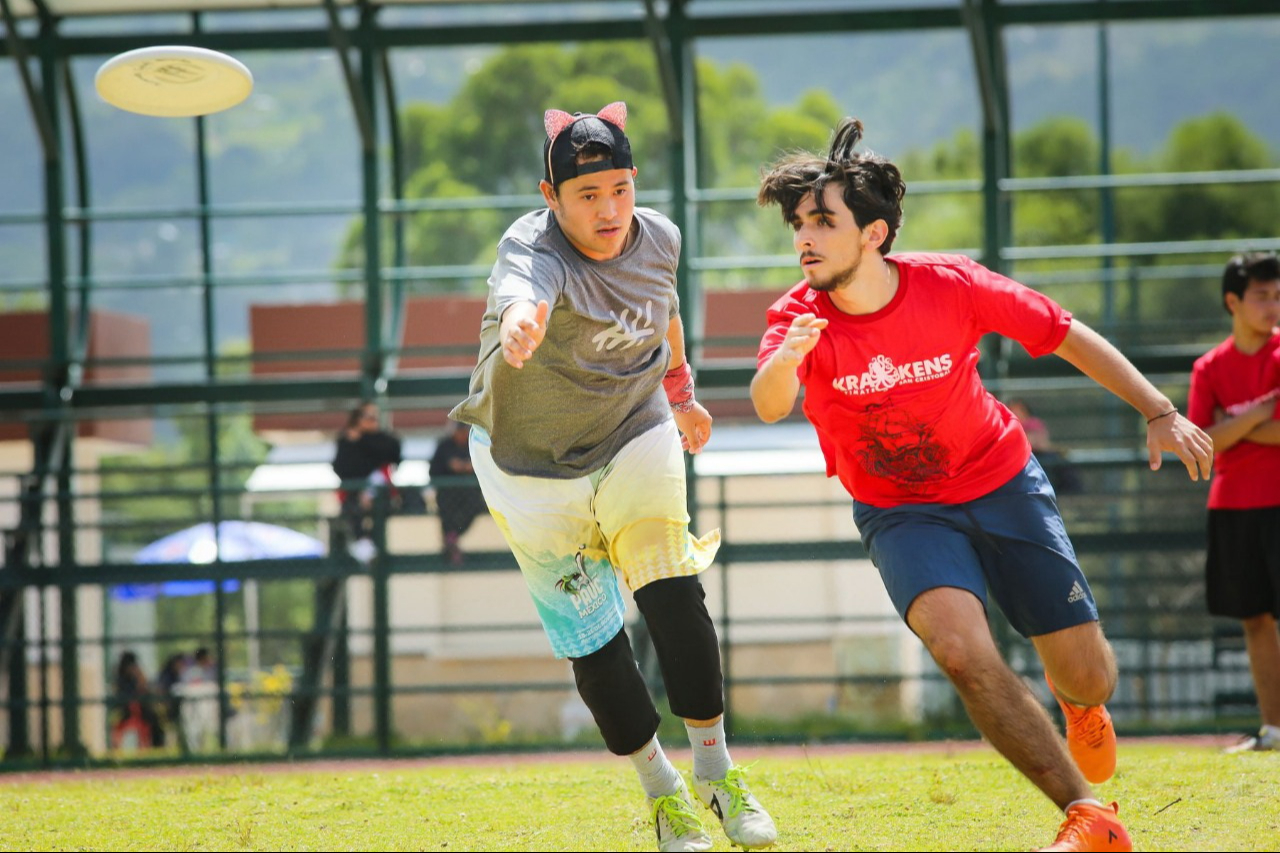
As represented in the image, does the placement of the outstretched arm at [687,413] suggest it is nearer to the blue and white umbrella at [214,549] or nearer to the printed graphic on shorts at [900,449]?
the printed graphic on shorts at [900,449]

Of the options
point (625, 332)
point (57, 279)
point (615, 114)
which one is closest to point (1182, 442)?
point (625, 332)

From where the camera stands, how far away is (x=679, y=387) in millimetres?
4859

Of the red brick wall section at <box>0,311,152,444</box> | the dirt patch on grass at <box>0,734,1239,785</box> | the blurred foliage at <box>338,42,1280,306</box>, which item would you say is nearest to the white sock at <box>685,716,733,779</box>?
the dirt patch on grass at <box>0,734,1239,785</box>

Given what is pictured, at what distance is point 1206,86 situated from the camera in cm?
2089

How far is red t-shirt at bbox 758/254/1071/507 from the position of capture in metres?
4.38

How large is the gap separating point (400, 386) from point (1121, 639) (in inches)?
242

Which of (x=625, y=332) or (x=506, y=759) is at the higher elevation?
(x=625, y=332)

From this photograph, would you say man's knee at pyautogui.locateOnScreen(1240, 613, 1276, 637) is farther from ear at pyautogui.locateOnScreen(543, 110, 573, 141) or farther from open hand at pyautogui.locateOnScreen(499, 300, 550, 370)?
open hand at pyautogui.locateOnScreen(499, 300, 550, 370)

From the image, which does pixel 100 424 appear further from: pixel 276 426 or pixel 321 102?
pixel 321 102

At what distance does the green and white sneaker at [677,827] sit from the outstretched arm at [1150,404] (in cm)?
168

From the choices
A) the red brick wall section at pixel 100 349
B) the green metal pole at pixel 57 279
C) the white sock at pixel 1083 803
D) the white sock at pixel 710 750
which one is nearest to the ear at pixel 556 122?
the white sock at pixel 710 750

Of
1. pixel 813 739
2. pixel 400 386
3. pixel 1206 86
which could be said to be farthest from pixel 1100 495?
pixel 1206 86

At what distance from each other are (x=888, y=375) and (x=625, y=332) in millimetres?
797

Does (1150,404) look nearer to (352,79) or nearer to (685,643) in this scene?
(685,643)
